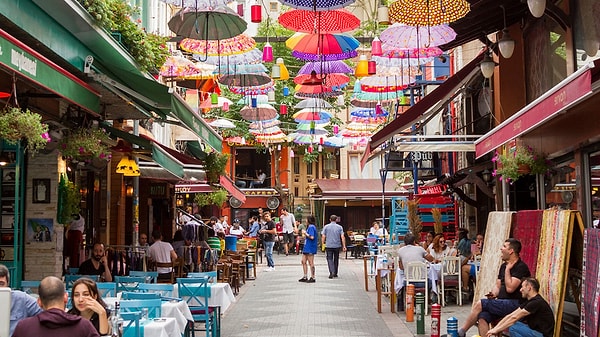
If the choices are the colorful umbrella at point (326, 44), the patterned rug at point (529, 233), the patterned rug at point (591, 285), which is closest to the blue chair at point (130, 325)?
the patterned rug at point (591, 285)

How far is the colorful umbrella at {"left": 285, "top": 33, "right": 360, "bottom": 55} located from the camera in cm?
1767

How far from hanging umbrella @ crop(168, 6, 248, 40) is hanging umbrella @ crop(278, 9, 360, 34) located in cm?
87

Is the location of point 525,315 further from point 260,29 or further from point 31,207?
point 260,29

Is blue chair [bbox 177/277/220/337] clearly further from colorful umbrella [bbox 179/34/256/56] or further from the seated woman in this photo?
colorful umbrella [bbox 179/34/256/56]

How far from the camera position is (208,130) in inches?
587

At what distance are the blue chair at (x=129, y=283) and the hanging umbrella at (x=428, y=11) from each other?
6.09 m

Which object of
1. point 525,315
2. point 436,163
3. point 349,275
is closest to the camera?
point 525,315

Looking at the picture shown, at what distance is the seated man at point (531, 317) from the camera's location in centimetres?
905

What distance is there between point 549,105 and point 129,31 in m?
6.94

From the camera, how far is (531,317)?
9141 mm

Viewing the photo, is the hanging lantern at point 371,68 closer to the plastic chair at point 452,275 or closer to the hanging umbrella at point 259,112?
the plastic chair at point 452,275

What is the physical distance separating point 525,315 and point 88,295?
4.86 meters

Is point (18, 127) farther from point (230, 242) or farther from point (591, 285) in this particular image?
point (230, 242)

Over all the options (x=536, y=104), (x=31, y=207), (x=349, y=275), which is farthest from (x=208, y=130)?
(x=349, y=275)
